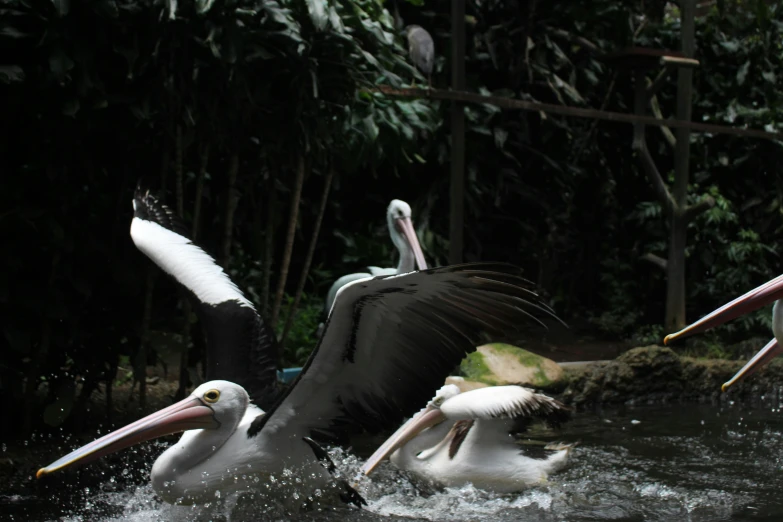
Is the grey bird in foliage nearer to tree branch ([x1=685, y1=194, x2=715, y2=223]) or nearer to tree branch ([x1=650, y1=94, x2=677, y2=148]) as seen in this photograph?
tree branch ([x1=650, y1=94, x2=677, y2=148])

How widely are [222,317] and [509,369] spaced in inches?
106

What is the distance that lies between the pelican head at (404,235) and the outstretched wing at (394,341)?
2.78 metres

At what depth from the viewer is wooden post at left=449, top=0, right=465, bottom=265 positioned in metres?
6.77

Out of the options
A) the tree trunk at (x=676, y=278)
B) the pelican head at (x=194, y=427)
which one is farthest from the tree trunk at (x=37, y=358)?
the tree trunk at (x=676, y=278)

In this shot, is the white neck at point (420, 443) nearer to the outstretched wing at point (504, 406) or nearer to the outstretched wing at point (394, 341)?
the outstretched wing at point (504, 406)

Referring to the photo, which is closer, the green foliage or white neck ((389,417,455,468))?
white neck ((389,417,455,468))

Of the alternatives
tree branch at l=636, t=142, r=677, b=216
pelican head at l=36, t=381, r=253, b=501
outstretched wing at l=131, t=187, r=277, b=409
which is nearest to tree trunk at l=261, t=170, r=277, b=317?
outstretched wing at l=131, t=187, r=277, b=409

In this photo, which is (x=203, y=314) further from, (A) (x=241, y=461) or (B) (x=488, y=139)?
(B) (x=488, y=139)

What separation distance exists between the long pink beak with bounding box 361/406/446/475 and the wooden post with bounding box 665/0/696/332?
439cm

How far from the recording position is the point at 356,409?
373cm

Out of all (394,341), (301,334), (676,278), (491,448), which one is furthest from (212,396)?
(676,278)

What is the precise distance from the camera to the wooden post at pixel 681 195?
8562 millimetres

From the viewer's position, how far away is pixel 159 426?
3658mm

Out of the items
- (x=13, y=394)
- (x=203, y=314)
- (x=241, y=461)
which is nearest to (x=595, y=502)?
(x=241, y=461)
